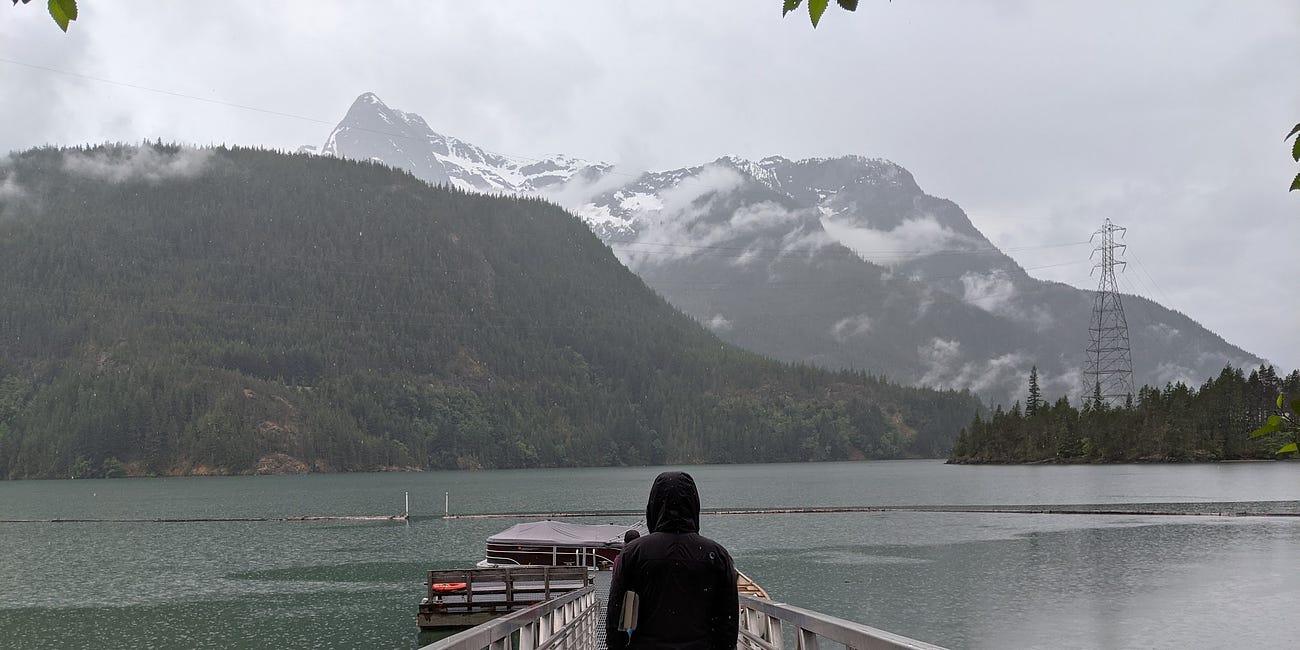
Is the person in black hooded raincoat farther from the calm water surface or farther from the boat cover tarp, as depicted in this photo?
the boat cover tarp

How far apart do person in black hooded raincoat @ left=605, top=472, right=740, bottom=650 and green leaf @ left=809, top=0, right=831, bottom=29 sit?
3797 millimetres

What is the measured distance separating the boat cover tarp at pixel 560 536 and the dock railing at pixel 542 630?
14216mm

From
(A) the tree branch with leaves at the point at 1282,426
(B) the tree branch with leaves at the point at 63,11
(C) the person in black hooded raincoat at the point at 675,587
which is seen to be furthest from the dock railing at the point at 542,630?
(A) the tree branch with leaves at the point at 1282,426

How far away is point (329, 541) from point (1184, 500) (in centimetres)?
8496

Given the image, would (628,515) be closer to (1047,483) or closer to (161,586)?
(161,586)

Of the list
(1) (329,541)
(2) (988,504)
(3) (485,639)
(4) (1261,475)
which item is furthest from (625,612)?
(4) (1261,475)

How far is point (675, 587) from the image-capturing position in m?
7.12

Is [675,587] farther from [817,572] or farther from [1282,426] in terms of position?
[817,572]

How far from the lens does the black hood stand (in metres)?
7.23

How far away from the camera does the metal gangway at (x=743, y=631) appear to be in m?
6.33

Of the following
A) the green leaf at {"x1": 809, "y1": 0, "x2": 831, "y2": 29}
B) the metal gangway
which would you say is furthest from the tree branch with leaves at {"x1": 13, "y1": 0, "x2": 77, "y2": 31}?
the metal gangway

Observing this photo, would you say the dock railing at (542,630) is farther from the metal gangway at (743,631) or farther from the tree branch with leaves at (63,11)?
the tree branch with leaves at (63,11)

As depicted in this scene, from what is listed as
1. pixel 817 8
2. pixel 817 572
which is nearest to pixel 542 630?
pixel 817 8

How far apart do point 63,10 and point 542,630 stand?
13.1 meters
